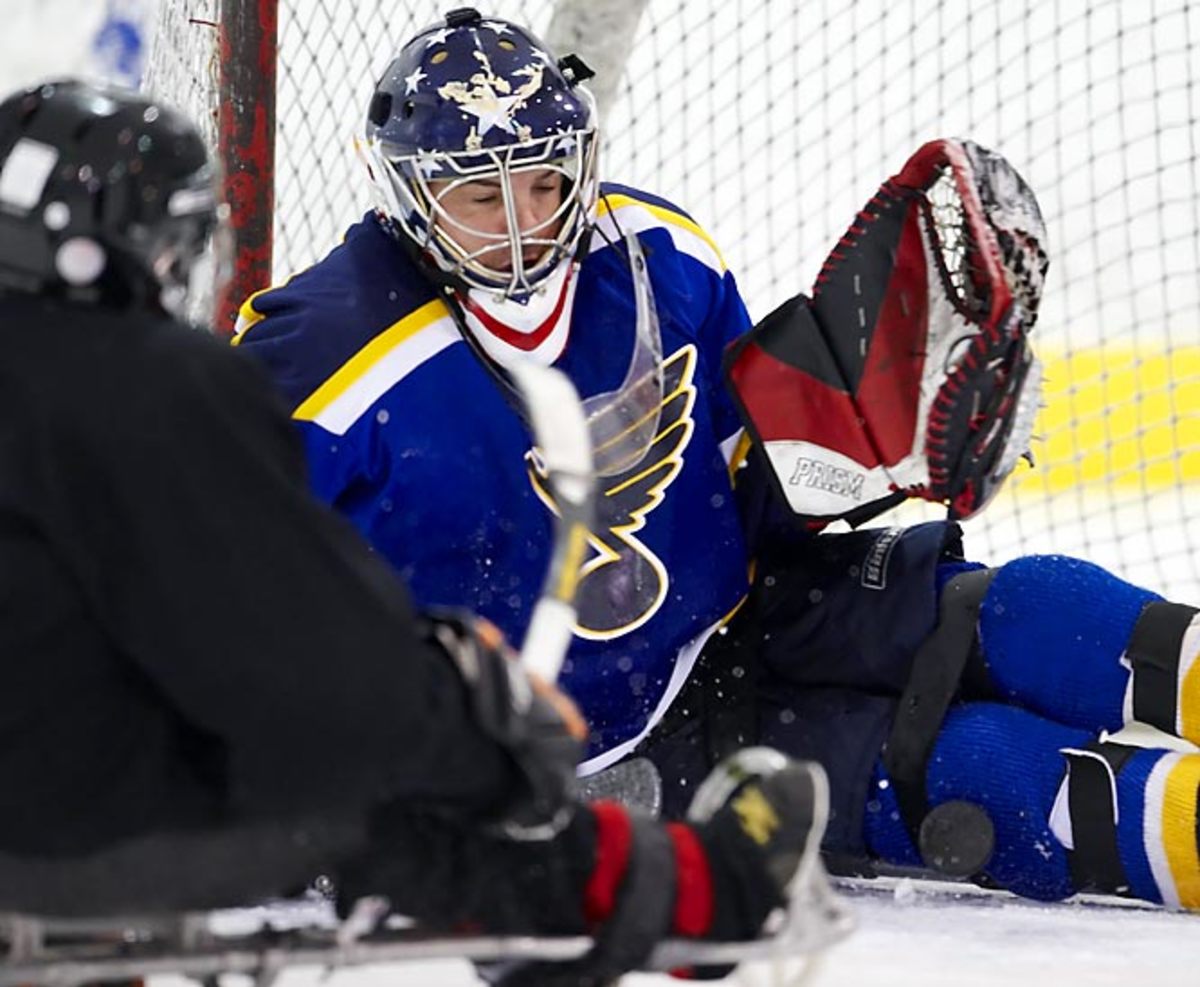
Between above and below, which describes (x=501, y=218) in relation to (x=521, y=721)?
above

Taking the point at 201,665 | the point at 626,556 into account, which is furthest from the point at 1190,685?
the point at 201,665

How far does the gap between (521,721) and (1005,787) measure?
38.7 inches

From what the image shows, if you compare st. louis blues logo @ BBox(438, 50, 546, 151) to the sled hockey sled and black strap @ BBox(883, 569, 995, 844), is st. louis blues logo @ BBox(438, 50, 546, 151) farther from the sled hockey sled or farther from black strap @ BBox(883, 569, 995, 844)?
the sled hockey sled

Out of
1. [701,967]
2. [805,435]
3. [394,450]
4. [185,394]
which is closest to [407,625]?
[185,394]

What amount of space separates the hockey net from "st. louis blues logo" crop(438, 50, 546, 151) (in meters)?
1.20

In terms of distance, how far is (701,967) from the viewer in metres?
1.75

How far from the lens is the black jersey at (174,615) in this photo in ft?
4.60

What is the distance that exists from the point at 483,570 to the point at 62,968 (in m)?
0.93

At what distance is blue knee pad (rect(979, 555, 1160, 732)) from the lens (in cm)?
240

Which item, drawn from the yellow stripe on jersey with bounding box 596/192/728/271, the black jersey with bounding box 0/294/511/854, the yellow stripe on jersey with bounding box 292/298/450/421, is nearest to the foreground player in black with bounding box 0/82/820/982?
the black jersey with bounding box 0/294/511/854

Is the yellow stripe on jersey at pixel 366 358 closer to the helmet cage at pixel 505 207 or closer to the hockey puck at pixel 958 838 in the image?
the helmet cage at pixel 505 207

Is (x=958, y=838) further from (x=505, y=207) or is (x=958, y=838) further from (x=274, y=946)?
(x=274, y=946)

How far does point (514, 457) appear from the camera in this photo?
2371mm

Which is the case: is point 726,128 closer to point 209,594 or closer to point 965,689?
point 965,689
